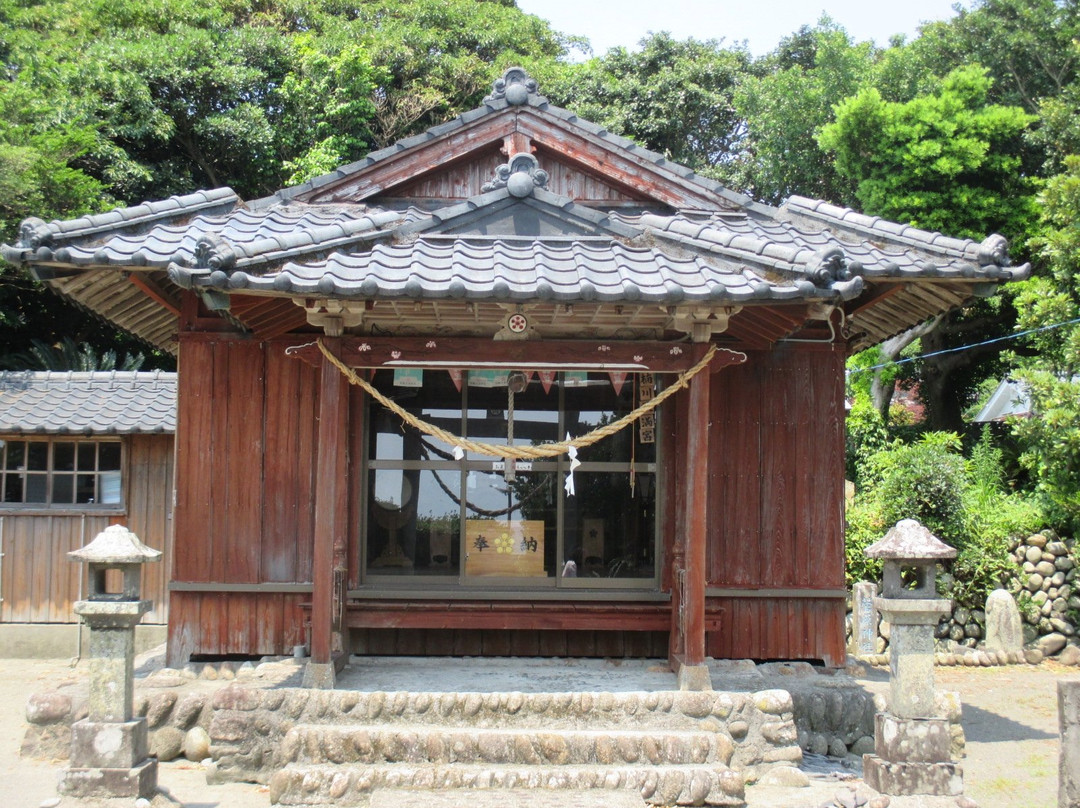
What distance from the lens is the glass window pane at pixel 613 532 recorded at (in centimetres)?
966

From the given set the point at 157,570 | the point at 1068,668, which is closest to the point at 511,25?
the point at 157,570

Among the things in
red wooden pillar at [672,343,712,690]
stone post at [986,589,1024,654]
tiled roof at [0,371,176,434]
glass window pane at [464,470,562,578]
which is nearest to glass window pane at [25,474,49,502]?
tiled roof at [0,371,176,434]

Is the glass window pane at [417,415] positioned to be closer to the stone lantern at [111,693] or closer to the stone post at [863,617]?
the stone lantern at [111,693]

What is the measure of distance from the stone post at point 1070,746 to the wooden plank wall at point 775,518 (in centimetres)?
356

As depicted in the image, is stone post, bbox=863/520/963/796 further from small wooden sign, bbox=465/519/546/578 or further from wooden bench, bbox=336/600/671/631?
small wooden sign, bbox=465/519/546/578

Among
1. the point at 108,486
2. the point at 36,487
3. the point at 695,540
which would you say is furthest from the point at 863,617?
the point at 36,487

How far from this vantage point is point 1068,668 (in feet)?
51.0

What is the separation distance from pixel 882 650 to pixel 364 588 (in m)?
10.4

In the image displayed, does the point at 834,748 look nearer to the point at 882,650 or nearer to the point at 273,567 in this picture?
the point at 273,567

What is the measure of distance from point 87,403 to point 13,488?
70.8 inches

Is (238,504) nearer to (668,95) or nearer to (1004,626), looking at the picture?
(1004,626)

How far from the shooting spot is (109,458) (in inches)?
584

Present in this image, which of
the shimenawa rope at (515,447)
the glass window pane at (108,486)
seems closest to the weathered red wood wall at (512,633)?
the shimenawa rope at (515,447)

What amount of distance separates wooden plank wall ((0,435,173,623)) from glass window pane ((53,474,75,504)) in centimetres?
26
